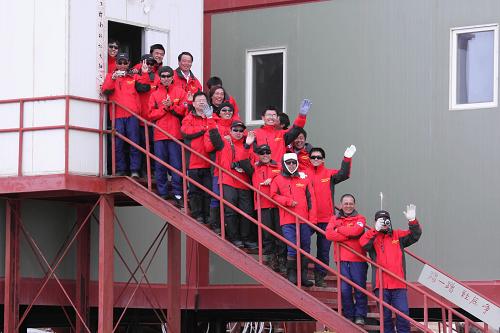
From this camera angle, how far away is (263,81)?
19828 mm

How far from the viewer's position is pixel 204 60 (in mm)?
20234

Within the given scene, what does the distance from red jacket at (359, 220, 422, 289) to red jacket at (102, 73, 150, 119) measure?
402 centimetres

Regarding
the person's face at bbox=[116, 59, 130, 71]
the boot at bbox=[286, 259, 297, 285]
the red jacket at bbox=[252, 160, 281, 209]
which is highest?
the person's face at bbox=[116, 59, 130, 71]

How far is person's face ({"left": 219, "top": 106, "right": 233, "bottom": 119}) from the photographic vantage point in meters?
16.4

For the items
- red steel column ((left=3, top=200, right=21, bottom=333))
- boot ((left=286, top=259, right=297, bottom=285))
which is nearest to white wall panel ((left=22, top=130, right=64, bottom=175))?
red steel column ((left=3, top=200, right=21, bottom=333))

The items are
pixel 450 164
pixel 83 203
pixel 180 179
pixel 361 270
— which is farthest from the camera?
pixel 83 203

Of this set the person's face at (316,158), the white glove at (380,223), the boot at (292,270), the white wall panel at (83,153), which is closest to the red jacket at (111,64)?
the white wall panel at (83,153)

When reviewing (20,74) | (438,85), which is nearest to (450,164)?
(438,85)

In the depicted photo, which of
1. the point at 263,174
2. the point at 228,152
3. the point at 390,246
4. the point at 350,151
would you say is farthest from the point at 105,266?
the point at 390,246

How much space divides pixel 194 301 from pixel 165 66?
4.67 m

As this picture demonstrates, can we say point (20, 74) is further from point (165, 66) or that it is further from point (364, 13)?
point (364, 13)

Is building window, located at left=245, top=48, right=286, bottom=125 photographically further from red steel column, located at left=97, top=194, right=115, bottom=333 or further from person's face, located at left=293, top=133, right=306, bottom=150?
red steel column, located at left=97, top=194, right=115, bottom=333

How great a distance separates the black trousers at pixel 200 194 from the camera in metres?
16.2

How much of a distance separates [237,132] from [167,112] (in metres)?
1.17
